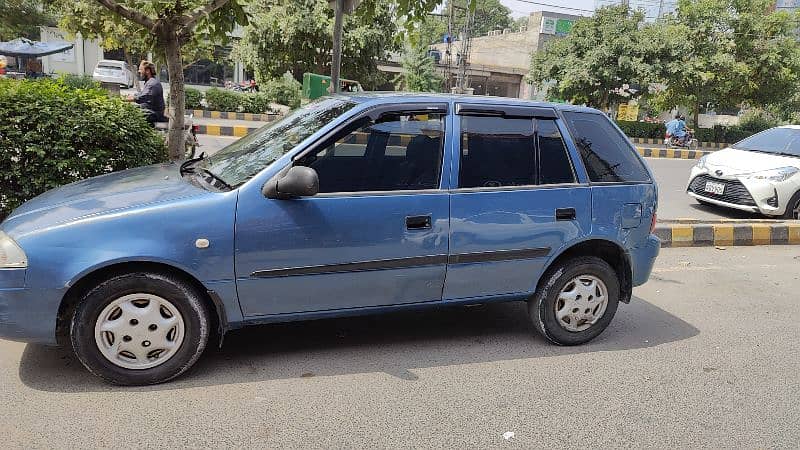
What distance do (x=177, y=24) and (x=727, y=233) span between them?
6.81 meters

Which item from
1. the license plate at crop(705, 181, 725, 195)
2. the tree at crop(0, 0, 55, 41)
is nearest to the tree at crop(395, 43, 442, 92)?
the tree at crop(0, 0, 55, 41)

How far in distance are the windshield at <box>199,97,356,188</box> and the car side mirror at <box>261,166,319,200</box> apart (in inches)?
7.6

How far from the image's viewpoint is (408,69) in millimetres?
34312

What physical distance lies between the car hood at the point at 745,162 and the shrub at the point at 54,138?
25.7 feet

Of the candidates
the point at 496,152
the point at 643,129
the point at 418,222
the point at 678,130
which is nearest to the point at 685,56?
the point at 678,130

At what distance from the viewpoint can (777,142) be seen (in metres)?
9.14

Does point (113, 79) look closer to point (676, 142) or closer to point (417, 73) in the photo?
point (417, 73)

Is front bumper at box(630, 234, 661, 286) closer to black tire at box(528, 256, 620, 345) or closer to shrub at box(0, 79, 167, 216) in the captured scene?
black tire at box(528, 256, 620, 345)

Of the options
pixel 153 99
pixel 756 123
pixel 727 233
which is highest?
pixel 756 123

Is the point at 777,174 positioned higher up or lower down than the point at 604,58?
lower down

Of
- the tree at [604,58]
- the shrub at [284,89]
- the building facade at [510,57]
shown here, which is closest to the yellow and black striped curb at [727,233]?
the tree at [604,58]

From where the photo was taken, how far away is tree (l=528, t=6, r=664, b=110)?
2308cm

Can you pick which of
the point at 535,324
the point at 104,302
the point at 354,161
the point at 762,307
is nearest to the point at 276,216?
the point at 354,161

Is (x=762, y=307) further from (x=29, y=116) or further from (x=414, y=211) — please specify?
(x=29, y=116)
